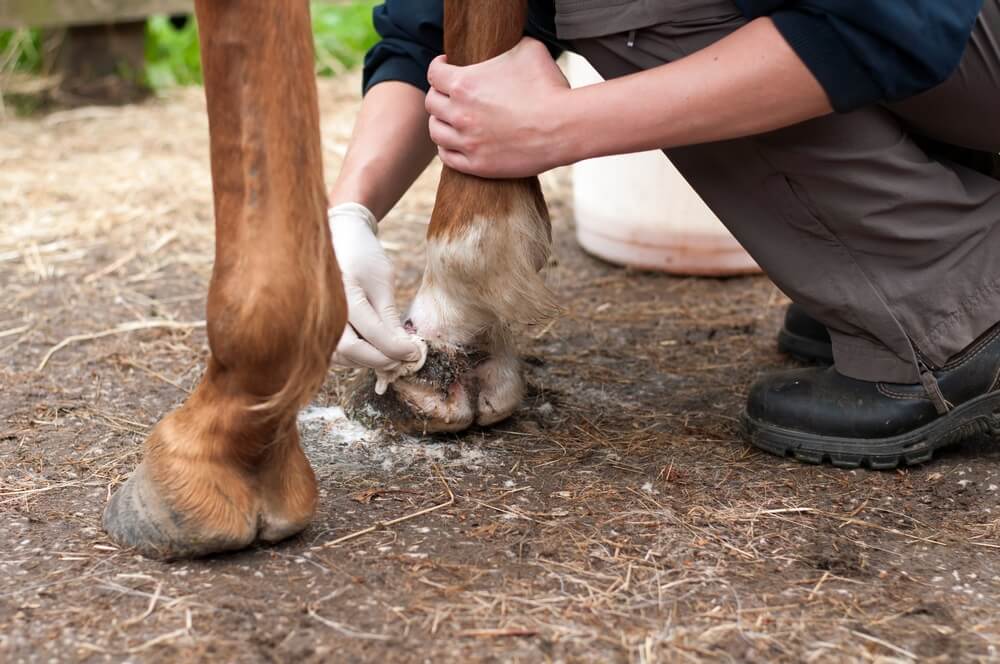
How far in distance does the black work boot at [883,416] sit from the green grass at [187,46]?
3189 mm

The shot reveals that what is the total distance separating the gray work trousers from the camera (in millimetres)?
1348

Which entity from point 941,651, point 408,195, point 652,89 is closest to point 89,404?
point 652,89

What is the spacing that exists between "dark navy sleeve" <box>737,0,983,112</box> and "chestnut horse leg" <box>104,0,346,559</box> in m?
0.54

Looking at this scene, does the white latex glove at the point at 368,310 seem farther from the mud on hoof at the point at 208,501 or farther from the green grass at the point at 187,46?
the green grass at the point at 187,46

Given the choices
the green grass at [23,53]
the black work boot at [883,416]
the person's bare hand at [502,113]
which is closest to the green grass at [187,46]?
the green grass at [23,53]

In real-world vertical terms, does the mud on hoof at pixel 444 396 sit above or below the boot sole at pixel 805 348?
above

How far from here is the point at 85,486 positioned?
51.4 inches

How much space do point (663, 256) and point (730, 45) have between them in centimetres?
107

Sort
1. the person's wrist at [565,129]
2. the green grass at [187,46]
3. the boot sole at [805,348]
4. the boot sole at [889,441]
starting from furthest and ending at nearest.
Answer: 1. the green grass at [187,46]
2. the boot sole at [805,348]
3. the boot sole at [889,441]
4. the person's wrist at [565,129]

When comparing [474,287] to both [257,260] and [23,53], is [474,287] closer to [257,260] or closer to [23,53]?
[257,260]

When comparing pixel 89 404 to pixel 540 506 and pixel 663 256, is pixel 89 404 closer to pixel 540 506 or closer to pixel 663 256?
pixel 540 506

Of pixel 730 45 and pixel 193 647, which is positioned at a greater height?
pixel 730 45

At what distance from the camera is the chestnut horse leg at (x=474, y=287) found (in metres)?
1.43

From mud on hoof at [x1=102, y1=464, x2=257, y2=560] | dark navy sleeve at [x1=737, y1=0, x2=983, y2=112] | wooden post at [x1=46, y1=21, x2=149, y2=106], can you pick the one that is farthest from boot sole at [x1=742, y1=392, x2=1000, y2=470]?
wooden post at [x1=46, y1=21, x2=149, y2=106]
